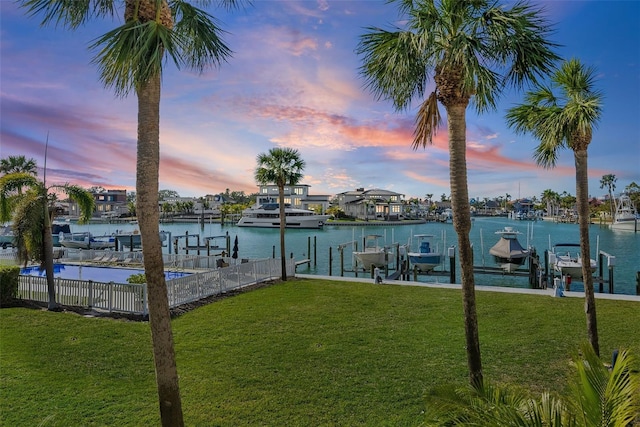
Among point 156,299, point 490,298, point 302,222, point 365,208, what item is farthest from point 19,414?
point 365,208

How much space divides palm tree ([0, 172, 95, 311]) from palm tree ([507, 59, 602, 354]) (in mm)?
14760

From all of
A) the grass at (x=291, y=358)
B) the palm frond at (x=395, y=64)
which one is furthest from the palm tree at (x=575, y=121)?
the palm frond at (x=395, y=64)

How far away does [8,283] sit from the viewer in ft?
42.9

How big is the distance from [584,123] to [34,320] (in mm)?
15181

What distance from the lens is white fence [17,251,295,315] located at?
1153 centimetres

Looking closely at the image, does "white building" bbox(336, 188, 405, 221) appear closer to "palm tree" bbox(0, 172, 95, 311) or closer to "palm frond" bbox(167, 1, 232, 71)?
"palm tree" bbox(0, 172, 95, 311)

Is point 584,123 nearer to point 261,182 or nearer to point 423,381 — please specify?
point 423,381

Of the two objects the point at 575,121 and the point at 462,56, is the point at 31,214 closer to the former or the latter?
the point at 462,56

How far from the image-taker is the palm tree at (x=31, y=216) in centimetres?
1198

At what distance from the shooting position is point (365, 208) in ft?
347

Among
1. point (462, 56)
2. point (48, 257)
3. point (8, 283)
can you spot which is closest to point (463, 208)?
point (462, 56)

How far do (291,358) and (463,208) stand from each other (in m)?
4.93

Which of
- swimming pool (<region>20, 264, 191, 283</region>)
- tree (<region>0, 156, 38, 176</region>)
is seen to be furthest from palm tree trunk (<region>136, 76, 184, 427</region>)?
tree (<region>0, 156, 38, 176</region>)

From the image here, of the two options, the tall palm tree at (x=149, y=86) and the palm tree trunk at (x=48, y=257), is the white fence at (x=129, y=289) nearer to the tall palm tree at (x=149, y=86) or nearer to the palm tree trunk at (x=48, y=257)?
the palm tree trunk at (x=48, y=257)
